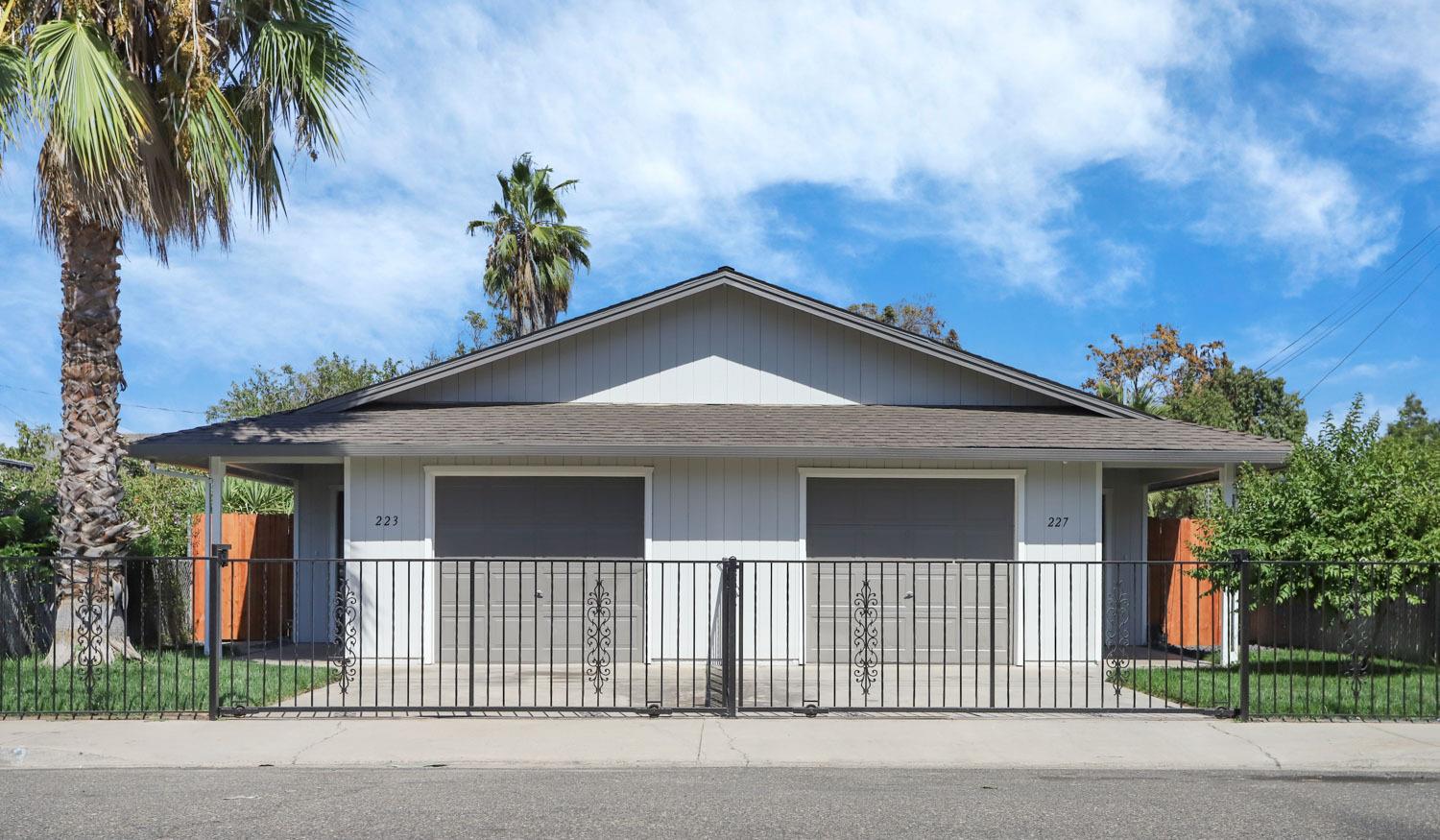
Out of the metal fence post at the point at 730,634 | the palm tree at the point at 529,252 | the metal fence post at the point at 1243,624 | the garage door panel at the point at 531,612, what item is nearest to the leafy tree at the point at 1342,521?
the metal fence post at the point at 1243,624

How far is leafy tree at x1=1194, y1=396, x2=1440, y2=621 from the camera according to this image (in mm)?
12562

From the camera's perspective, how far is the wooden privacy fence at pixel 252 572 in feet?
58.6

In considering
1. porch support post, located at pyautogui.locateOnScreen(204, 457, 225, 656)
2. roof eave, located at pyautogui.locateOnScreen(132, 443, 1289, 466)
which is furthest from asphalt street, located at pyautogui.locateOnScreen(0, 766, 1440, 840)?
porch support post, located at pyautogui.locateOnScreen(204, 457, 225, 656)

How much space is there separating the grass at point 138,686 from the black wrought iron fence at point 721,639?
52 mm

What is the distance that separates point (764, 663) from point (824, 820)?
8.03 meters

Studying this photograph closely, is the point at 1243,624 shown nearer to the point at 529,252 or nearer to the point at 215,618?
the point at 215,618

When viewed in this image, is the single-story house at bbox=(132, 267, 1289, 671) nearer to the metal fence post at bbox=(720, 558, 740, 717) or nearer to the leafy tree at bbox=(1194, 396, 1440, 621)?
the leafy tree at bbox=(1194, 396, 1440, 621)

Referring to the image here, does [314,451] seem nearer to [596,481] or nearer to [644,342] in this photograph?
[596,481]

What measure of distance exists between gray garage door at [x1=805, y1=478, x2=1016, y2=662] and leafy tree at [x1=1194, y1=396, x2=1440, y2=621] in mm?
2668

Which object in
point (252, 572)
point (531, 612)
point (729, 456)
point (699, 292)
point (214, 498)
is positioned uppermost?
point (699, 292)

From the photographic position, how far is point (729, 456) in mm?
14312

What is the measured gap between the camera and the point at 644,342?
16.8 m

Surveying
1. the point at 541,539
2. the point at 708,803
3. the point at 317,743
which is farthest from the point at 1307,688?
the point at 541,539

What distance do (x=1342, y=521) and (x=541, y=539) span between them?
9123 mm
